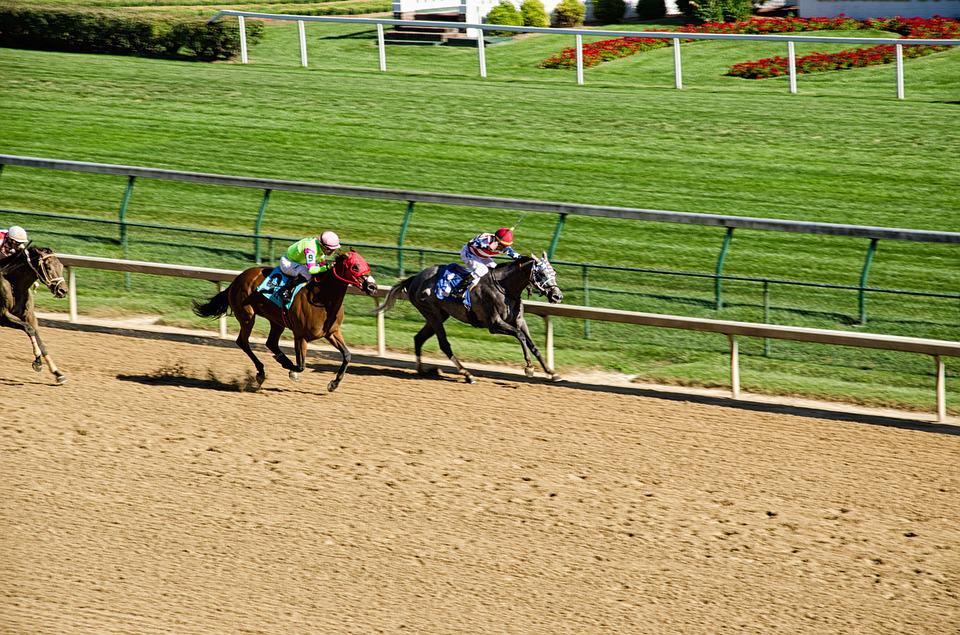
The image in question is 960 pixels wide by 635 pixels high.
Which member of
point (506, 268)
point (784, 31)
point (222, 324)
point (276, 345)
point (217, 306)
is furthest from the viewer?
point (784, 31)

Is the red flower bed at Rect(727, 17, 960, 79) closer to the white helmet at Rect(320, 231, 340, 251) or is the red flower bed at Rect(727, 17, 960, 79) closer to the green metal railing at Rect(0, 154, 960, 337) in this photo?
the green metal railing at Rect(0, 154, 960, 337)

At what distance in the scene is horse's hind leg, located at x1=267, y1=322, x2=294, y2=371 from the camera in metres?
10.8

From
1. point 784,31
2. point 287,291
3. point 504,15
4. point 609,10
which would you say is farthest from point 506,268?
point 609,10

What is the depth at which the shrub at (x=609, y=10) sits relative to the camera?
26.7 meters

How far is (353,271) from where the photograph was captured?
10.1 meters

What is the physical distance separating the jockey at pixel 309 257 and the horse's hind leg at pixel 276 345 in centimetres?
60

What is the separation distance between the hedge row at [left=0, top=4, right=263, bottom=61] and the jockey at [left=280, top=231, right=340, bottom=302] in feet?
41.6

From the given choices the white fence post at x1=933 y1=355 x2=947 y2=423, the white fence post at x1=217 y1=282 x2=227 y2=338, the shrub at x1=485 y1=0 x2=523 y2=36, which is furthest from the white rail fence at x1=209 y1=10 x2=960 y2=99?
the white fence post at x1=217 y1=282 x2=227 y2=338

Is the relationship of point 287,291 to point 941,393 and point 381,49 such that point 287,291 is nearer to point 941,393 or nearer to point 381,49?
point 941,393

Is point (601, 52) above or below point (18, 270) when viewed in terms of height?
above

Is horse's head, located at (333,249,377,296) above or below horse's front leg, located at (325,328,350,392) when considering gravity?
above

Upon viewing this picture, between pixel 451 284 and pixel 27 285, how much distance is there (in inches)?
145

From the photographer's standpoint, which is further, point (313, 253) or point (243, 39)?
point (243, 39)

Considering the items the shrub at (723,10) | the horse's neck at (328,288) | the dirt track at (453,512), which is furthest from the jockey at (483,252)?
the shrub at (723,10)
